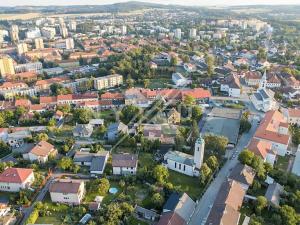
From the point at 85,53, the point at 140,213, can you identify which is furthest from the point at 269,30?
the point at 140,213

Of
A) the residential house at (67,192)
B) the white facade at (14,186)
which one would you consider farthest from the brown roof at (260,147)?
the white facade at (14,186)

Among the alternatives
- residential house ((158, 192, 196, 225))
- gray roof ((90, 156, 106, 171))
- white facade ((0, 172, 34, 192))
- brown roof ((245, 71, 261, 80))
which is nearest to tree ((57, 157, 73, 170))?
gray roof ((90, 156, 106, 171))

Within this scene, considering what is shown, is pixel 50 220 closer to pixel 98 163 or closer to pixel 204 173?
pixel 98 163

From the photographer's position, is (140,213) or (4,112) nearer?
(140,213)

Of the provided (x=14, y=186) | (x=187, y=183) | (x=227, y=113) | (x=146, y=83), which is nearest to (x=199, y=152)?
(x=187, y=183)

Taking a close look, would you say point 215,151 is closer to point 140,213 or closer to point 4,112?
point 140,213

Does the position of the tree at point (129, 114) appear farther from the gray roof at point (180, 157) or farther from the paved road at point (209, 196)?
the paved road at point (209, 196)
